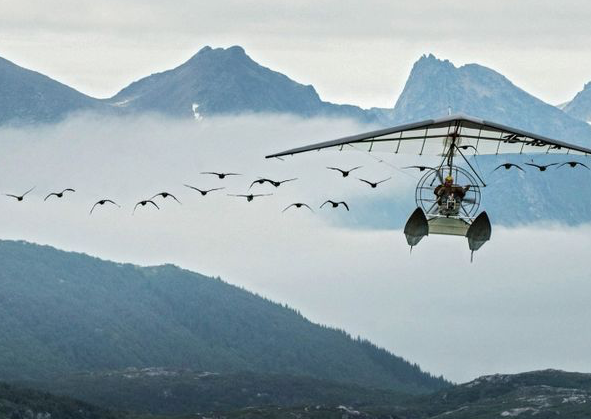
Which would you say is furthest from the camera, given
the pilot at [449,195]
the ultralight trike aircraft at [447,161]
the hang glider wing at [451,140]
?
the pilot at [449,195]

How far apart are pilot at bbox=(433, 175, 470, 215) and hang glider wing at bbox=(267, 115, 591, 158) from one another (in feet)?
13.0

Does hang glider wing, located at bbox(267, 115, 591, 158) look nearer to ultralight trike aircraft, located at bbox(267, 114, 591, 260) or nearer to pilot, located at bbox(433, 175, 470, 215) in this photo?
ultralight trike aircraft, located at bbox(267, 114, 591, 260)

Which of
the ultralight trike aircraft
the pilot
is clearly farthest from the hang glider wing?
the pilot

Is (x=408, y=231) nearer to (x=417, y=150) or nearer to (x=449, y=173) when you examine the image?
(x=449, y=173)

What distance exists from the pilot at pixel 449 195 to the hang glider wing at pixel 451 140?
3958mm

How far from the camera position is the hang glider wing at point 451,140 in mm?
92875

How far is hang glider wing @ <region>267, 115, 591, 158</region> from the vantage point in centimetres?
9288

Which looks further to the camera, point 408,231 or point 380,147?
point 380,147

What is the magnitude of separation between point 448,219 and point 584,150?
12864 mm

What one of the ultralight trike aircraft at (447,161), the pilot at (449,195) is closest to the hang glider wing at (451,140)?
the ultralight trike aircraft at (447,161)

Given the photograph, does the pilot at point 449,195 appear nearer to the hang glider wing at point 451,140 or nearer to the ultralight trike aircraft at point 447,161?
the ultralight trike aircraft at point 447,161

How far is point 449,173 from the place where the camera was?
308 feet

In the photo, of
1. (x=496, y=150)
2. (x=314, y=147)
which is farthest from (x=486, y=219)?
(x=496, y=150)

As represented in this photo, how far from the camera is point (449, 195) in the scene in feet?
307
